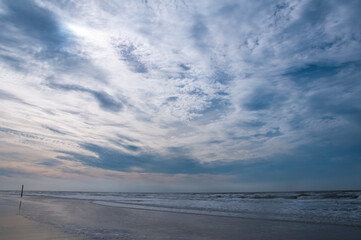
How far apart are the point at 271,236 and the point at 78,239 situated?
7478 mm

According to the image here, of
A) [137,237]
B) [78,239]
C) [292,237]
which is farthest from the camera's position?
[292,237]

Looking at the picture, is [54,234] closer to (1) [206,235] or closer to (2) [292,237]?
(1) [206,235]

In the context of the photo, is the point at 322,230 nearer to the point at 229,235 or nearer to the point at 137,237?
the point at 229,235

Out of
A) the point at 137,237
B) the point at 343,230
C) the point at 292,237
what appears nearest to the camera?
the point at 137,237

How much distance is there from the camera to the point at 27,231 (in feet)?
29.3

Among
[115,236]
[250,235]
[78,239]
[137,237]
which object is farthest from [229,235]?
[78,239]

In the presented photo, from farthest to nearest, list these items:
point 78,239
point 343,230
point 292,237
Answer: point 343,230
point 292,237
point 78,239

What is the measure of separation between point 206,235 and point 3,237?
24.4ft

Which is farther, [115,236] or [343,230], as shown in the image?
[343,230]

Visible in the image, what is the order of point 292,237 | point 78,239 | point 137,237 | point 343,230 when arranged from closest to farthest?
1. point 78,239
2. point 137,237
3. point 292,237
4. point 343,230

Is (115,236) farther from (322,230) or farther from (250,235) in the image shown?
(322,230)

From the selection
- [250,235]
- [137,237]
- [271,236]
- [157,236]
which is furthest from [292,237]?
[137,237]

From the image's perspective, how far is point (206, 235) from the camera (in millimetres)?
9297

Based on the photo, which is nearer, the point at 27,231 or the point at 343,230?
the point at 27,231
